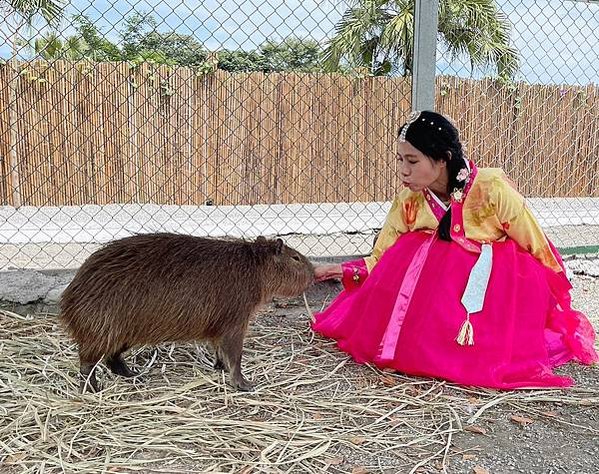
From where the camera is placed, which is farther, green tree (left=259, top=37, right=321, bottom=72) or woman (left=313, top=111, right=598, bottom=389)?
green tree (left=259, top=37, right=321, bottom=72)

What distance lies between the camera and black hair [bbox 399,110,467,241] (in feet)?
9.63

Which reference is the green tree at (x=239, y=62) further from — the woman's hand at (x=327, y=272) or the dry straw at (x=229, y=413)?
the dry straw at (x=229, y=413)

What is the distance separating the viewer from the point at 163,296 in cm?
261

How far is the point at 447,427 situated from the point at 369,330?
2.49 feet

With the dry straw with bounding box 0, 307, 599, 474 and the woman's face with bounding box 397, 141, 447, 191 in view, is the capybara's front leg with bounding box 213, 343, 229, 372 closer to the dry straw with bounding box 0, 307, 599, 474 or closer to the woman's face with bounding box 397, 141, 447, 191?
the dry straw with bounding box 0, 307, 599, 474

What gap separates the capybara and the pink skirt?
621 millimetres

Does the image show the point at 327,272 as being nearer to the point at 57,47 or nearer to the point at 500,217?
the point at 500,217

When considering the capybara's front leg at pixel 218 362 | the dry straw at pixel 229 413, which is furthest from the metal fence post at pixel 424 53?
the capybara's front leg at pixel 218 362

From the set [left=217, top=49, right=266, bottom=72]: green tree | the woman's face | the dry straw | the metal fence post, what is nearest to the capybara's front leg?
the dry straw

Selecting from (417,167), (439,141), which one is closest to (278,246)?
(417,167)

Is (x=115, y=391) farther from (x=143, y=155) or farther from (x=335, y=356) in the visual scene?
(x=143, y=155)

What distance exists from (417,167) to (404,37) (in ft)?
12.8

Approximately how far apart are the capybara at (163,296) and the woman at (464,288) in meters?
0.67

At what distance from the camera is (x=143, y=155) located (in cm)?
599
